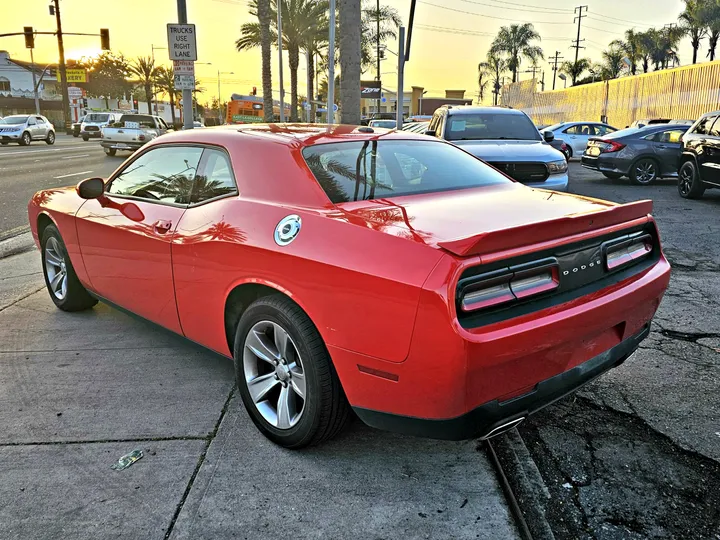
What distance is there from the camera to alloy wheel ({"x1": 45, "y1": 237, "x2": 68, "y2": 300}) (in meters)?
4.77

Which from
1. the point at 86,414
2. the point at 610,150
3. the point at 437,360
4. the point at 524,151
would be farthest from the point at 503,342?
the point at 610,150

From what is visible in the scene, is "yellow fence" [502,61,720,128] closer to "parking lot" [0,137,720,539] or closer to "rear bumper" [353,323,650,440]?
"parking lot" [0,137,720,539]

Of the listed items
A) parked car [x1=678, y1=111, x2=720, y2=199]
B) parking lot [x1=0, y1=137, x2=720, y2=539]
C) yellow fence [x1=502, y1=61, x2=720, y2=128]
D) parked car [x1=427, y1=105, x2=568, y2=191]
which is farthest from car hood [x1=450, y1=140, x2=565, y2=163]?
yellow fence [x1=502, y1=61, x2=720, y2=128]

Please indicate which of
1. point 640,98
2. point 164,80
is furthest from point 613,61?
point 164,80

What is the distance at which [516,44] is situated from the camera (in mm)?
64938

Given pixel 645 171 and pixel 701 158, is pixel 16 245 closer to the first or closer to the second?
pixel 701 158

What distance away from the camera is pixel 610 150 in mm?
13766

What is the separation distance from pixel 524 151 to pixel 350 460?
6.77m

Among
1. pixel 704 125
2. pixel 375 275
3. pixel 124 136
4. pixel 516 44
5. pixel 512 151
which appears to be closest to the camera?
pixel 375 275

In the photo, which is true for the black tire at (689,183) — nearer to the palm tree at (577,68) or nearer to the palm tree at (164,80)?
the palm tree at (577,68)

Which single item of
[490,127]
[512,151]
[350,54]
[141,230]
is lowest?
[141,230]

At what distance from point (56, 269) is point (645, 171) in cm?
1271

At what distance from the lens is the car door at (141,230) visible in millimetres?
3488

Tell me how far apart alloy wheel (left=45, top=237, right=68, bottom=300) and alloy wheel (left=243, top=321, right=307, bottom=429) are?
2.49 meters
